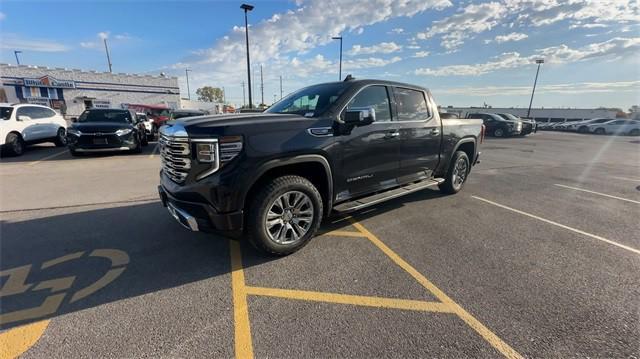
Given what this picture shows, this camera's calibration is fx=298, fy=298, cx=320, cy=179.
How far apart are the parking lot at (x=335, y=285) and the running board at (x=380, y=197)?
1.46 feet

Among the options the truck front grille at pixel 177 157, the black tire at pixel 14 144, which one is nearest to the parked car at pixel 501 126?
the truck front grille at pixel 177 157

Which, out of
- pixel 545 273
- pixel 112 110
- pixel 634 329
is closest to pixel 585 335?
pixel 634 329

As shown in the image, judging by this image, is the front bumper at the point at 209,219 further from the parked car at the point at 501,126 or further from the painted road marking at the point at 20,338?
the parked car at the point at 501,126

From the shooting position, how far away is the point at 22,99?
115ft

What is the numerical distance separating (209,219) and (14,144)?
36.6ft

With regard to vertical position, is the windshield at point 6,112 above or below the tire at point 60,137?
above

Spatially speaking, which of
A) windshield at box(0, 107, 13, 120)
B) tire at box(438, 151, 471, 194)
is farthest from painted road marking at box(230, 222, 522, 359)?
windshield at box(0, 107, 13, 120)

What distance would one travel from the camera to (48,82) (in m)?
35.7

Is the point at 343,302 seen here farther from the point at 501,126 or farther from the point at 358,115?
the point at 501,126

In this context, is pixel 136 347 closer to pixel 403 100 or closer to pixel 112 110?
pixel 403 100

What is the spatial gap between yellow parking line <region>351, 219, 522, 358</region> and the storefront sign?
4719 cm

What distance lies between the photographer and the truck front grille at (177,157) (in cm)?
292

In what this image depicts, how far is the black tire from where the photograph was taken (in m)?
9.46

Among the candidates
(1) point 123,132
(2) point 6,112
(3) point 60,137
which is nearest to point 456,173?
(1) point 123,132
